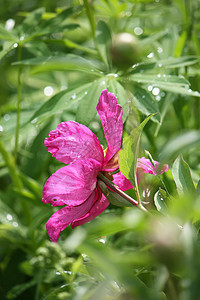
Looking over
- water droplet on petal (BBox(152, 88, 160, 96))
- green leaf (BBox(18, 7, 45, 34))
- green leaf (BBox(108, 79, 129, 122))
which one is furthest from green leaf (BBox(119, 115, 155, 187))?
green leaf (BBox(18, 7, 45, 34))

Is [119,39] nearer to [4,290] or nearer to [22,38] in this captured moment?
[22,38]

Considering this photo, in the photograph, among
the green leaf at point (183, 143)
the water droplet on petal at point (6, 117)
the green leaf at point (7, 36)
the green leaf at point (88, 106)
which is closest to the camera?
the green leaf at point (183, 143)

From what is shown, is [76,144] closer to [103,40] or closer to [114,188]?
[114,188]

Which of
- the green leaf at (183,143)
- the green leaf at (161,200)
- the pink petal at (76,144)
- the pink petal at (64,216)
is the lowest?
the green leaf at (161,200)

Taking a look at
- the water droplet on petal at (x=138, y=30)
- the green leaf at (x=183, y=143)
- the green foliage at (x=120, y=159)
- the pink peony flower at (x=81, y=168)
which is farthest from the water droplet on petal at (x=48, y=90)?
the green leaf at (x=183, y=143)

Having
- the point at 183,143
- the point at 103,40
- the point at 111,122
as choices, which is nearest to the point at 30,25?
the point at 103,40

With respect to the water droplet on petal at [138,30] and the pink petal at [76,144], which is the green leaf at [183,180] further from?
the water droplet on petal at [138,30]
